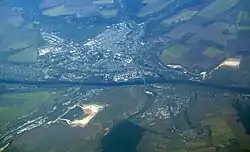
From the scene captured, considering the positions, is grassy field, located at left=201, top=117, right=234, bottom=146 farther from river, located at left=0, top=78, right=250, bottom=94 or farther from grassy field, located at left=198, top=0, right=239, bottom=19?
grassy field, located at left=198, top=0, right=239, bottom=19

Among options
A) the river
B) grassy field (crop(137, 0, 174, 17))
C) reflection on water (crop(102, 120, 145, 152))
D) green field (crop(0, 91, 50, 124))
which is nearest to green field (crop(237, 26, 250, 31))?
the river

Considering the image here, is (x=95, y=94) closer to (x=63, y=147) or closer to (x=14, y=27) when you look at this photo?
(x=63, y=147)

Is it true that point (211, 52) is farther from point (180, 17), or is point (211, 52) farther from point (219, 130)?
point (219, 130)

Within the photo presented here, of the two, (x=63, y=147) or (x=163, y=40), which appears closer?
(x=63, y=147)

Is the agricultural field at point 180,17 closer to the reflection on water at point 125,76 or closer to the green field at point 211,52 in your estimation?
the reflection on water at point 125,76

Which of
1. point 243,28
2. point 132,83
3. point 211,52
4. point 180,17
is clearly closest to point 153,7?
point 180,17

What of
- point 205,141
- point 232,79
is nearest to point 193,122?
point 205,141

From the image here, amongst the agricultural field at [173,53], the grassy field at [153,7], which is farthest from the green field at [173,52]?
the grassy field at [153,7]
